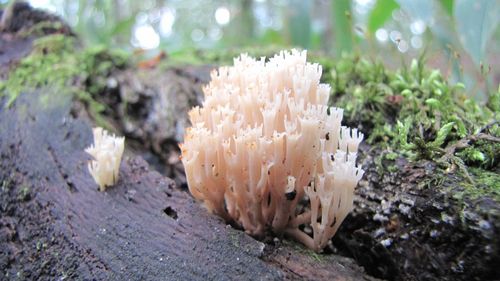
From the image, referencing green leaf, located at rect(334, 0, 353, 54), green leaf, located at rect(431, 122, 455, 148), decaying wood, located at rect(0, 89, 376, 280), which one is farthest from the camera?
green leaf, located at rect(334, 0, 353, 54)

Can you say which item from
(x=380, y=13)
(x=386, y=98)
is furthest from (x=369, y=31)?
(x=386, y=98)

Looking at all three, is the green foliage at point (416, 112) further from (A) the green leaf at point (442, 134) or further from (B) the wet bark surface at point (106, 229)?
(B) the wet bark surface at point (106, 229)

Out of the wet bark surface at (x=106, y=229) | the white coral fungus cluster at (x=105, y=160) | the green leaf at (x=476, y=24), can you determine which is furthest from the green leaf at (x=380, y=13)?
the white coral fungus cluster at (x=105, y=160)

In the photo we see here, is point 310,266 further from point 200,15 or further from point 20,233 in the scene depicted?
point 200,15

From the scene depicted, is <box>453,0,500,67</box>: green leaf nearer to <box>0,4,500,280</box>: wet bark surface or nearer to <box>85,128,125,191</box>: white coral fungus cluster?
<box>0,4,500,280</box>: wet bark surface

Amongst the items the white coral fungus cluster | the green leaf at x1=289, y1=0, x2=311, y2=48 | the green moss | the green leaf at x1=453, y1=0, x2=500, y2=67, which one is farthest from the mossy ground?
the green leaf at x1=289, y1=0, x2=311, y2=48

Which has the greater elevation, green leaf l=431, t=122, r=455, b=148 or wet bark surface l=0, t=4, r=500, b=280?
green leaf l=431, t=122, r=455, b=148

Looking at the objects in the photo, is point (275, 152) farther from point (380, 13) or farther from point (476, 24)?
point (380, 13)

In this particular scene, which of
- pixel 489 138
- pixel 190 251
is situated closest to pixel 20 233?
pixel 190 251
